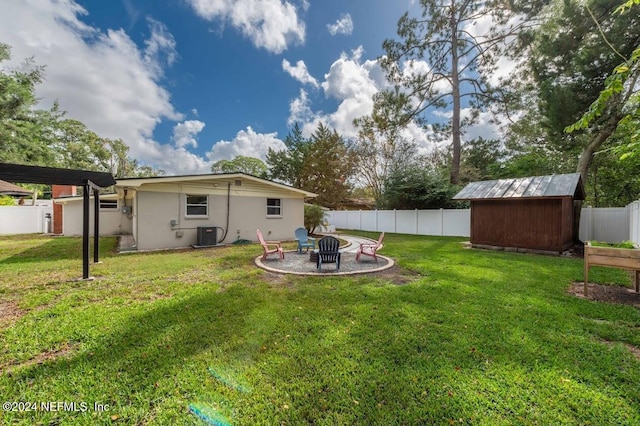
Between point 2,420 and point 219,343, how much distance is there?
1.68 m

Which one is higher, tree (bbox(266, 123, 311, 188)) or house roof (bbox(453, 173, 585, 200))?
tree (bbox(266, 123, 311, 188))

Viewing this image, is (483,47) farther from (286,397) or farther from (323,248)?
(286,397)

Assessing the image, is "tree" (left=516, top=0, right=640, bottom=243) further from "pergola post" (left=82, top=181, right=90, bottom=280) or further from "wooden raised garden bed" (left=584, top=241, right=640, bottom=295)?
"pergola post" (left=82, top=181, right=90, bottom=280)

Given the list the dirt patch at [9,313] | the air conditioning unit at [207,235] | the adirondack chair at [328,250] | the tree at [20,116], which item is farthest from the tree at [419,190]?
the tree at [20,116]

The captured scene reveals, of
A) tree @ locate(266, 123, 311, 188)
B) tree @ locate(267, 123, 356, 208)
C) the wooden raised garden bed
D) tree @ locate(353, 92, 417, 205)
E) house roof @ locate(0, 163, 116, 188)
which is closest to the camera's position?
the wooden raised garden bed

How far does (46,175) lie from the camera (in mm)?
5328

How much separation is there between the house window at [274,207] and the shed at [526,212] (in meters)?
8.75

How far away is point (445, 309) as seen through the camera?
13.5ft

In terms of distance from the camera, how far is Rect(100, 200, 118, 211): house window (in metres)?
14.5

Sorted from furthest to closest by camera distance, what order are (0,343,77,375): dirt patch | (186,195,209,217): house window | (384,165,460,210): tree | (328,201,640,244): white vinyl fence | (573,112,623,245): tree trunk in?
(384,165,460,210): tree → (186,195,209,217): house window → (328,201,640,244): white vinyl fence → (573,112,623,245): tree trunk → (0,343,77,375): dirt patch

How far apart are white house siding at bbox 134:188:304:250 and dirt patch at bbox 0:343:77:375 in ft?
25.3

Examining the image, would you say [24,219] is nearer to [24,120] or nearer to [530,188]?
[24,120]

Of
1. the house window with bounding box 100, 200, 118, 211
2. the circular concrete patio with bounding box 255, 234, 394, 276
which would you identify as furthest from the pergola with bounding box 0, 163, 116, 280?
the house window with bounding box 100, 200, 118, 211

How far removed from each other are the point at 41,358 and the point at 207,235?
8245 mm
